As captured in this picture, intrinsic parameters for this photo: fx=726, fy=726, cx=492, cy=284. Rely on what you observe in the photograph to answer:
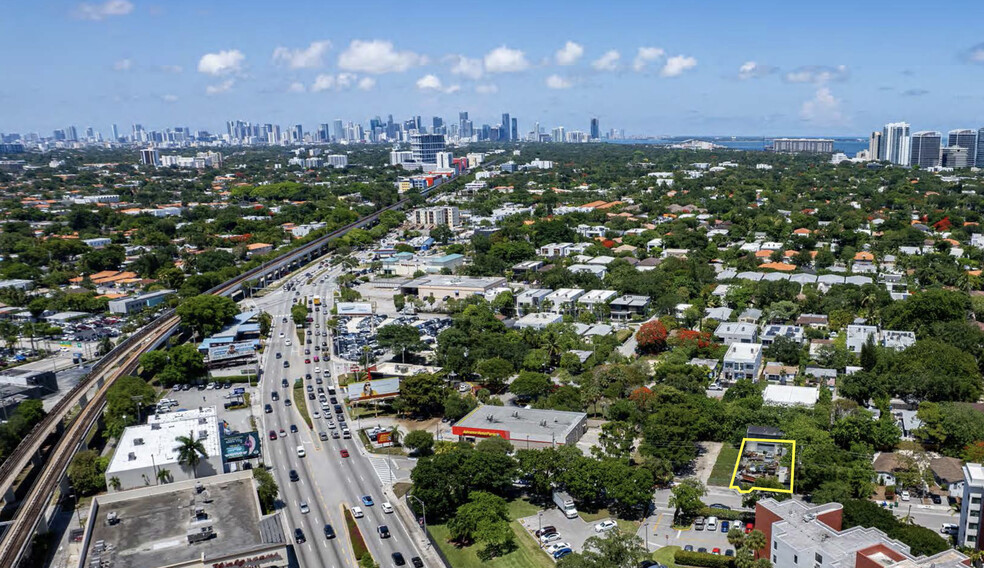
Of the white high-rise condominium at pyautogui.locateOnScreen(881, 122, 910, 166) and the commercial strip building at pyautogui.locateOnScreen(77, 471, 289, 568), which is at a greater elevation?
the white high-rise condominium at pyautogui.locateOnScreen(881, 122, 910, 166)

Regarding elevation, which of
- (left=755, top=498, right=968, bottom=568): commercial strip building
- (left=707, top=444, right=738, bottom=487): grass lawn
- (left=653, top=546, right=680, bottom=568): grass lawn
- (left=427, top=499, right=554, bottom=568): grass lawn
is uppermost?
(left=755, top=498, right=968, bottom=568): commercial strip building

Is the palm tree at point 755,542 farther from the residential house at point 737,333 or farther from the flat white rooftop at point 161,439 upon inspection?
the residential house at point 737,333

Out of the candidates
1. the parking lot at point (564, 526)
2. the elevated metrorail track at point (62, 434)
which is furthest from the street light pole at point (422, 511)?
the elevated metrorail track at point (62, 434)

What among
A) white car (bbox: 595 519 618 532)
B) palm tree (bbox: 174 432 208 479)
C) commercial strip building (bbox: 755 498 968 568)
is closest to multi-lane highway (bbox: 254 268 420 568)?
palm tree (bbox: 174 432 208 479)

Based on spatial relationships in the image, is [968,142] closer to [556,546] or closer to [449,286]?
[449,286]

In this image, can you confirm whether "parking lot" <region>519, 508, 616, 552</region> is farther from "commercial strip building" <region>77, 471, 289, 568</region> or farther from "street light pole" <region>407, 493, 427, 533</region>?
"commercial strip building" <region>77, 471, 289, 568</region>

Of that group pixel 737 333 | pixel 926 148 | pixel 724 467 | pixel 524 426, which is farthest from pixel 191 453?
pixel 926 148

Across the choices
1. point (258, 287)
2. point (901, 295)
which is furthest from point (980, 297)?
point (258, 287)
